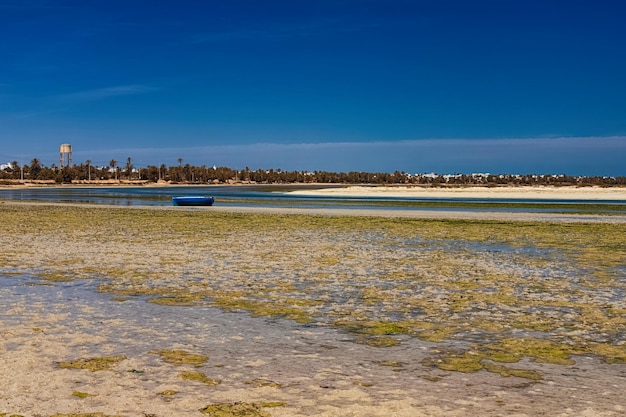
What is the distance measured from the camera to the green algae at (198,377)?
6355mm

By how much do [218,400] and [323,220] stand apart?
2685cm

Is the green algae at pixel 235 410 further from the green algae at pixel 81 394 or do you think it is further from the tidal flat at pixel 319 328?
the green algae at pixel 81 394

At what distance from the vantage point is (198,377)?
6512mm

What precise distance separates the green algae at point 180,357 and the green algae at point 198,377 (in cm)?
35

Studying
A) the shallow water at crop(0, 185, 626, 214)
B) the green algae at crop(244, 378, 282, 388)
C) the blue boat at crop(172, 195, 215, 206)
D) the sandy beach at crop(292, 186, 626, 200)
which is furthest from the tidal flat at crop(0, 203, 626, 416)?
the sandy beach at crop(292, 186, 626, 200)

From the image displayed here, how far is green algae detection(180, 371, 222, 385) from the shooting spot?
20.9 feet

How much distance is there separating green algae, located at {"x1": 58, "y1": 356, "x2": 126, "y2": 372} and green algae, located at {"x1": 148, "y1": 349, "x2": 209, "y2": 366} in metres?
0.46

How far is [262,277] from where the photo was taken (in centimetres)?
1346

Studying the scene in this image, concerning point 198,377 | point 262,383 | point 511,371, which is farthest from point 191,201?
point 511,371

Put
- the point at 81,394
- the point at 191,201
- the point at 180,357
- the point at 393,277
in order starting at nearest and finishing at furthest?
the point at 81,394, the point at 180,357, the point at 393,277, the point at 191,201

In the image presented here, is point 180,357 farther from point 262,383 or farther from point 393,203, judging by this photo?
point 393,203

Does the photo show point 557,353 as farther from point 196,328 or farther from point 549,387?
point 196,328

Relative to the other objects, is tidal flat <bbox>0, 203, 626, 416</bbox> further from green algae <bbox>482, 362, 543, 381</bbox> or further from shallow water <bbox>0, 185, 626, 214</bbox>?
shallow water <bbox>0, 185, 626, 214</bbox>

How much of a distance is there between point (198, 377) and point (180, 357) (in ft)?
2.78
